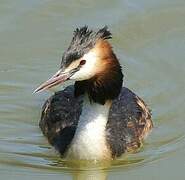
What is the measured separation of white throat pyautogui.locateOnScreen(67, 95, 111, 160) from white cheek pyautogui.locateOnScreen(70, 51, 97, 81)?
24.0 inches

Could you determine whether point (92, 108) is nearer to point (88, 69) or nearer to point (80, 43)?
point (88, 69)

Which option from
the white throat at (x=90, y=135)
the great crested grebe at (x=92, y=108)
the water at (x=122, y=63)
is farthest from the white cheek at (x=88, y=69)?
the water at (x=122, y=63)

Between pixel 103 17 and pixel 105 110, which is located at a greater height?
pixel 105 110

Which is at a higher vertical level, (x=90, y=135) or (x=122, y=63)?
(x=90, y=135)

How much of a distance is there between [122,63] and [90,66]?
10.8ft

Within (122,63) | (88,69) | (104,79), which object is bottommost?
(122,63)

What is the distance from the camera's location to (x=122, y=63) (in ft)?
38.3

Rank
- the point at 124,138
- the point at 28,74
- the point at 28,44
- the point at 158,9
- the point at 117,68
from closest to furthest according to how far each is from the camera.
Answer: the point at 117,68 → the point at 124,138 → the point at 28,74 → the point at 28,44 → the point at 158,9

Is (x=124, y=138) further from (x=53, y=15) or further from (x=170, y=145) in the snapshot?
(x=53, y=15)

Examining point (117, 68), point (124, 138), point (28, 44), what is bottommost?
point (28, 44)

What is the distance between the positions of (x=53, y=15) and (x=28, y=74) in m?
1.67

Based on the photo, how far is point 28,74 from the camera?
447 inches

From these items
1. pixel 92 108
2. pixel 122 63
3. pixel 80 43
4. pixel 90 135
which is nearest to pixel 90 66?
pixel 80 43

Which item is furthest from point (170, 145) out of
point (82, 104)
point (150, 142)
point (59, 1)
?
point (59, 1)
